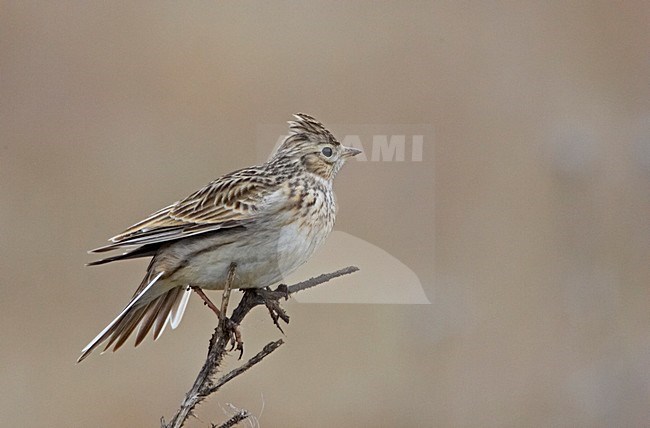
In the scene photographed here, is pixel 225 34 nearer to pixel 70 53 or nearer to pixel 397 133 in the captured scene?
pixel 70 53

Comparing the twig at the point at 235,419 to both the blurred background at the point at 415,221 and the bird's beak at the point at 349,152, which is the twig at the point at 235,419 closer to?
the bird's beak at the point at 349,152

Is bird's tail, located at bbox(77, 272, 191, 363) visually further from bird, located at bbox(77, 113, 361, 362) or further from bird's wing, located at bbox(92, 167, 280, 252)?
bird's wing, located at bbox(92, 167, 280, 252)

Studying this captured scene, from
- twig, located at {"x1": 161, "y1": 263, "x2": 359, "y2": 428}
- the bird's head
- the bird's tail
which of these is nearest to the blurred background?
the bird's head

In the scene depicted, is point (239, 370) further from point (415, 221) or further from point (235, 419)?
point (415, 221)

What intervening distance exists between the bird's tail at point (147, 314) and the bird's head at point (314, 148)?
1.64 ft

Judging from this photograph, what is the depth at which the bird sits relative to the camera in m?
2.87

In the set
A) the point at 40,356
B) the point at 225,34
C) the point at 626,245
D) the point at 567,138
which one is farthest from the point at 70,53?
the point at 626,245

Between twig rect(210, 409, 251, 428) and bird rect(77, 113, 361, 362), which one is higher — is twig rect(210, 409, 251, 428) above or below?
below

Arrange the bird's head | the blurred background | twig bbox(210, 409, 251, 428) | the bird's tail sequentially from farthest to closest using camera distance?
the blurred background, the bird's head, the bird's tail, twig bbox(210, 409, 251, 428)

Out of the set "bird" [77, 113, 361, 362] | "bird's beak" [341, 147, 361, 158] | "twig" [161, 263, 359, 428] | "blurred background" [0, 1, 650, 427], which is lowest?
"blurred background" [0, 1, 650, 427]

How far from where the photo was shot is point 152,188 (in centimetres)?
675

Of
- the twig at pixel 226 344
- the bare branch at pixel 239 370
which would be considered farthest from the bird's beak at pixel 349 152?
the bare branch at pixel 239 370

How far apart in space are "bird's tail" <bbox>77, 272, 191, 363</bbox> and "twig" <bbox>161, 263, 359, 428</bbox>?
0.76 ft

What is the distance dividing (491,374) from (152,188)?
2.29 meters
